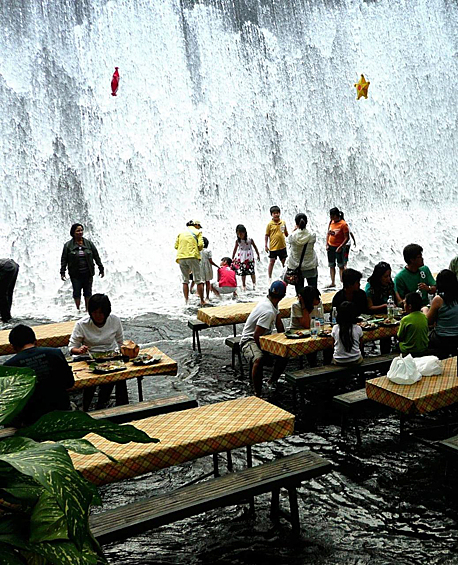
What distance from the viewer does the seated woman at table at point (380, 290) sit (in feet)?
24.1

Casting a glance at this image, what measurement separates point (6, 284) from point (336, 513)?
8.80 m

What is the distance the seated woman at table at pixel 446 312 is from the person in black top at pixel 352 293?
916 mm

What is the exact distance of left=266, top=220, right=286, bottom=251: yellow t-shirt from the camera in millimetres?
12609

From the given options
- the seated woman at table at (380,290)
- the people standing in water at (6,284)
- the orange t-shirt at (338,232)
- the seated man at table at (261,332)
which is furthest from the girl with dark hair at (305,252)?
the people standing in water at (6,284)

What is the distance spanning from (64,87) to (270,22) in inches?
324

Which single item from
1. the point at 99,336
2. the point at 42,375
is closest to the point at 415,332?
the point at 99,336

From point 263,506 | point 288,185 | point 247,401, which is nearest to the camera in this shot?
point 263,506

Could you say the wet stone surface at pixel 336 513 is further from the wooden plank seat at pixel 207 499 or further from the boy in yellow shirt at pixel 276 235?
the boy in yellow shirt at pixel 276 235

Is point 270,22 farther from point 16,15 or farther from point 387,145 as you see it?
point 16,15

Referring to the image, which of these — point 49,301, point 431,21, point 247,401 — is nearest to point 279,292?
point 247,401

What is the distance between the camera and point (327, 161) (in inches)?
834

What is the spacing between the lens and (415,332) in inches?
233

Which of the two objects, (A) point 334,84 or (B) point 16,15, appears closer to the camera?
(B) point 16,15

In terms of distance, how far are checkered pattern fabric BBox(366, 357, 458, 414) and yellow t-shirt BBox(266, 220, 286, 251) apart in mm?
7902
